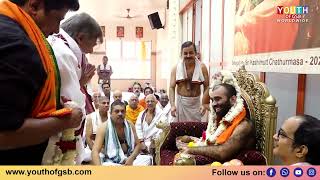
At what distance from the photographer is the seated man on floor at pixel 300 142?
3.51 ft

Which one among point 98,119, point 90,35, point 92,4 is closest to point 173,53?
point 92,4

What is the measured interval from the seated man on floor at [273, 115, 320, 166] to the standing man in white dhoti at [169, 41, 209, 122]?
1.64m

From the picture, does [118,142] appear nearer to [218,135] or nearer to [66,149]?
[218,135]

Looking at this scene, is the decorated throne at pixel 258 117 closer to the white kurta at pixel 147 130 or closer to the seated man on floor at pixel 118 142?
the seated man on floor at pixel 118 142

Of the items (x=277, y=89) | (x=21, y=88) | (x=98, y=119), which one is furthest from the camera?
(x=98, y=119)

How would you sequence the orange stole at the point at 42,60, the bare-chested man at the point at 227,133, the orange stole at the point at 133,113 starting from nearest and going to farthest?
the orange stole at the point at 42,60
the bare-chested man at the point at 227,133
the orange stole at the point at 133,113

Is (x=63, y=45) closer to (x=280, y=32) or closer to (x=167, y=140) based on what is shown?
(x=280, y=32)

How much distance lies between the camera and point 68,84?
830 millimetres

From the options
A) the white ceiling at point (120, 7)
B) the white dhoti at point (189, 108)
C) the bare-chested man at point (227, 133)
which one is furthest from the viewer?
the white ceiling at point (120, 7)

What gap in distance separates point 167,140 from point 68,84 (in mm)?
1459

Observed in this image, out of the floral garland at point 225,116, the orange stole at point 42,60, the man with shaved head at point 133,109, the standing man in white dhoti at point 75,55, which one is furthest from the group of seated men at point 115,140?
the orange stole at point 42,60

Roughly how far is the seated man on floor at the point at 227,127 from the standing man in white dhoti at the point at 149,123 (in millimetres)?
1250

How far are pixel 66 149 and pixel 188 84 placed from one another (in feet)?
7.08

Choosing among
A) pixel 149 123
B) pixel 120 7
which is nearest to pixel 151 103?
pixel 149 123
